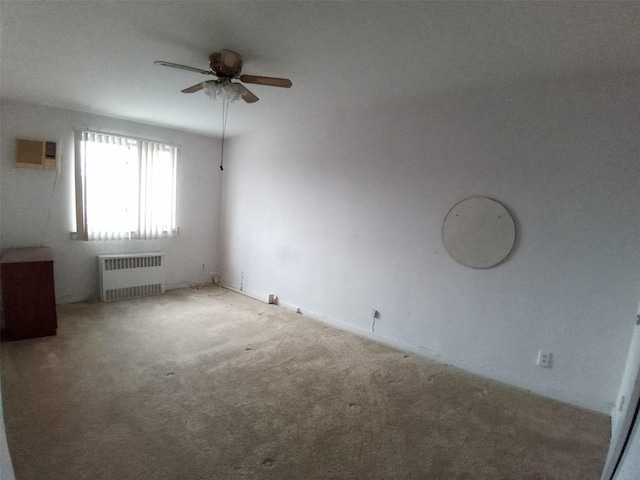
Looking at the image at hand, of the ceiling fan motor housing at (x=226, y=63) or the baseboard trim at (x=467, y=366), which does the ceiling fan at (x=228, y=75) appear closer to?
the ceiling fan motor housing at (x=226, y=63)

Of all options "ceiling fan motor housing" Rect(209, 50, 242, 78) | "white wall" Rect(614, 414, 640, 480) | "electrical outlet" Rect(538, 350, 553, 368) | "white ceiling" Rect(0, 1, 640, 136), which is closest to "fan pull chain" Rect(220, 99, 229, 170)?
"white ceiling" Rect(0, 1, 640, 136)

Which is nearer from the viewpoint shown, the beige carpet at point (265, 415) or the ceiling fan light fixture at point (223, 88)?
the beige carpet at point (265, 415)

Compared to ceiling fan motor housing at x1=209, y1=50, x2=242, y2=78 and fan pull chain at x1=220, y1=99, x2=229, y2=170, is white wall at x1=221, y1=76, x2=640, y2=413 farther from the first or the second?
ceiling fan motor housing at x1=209, y1=50, x2=242, y2=78

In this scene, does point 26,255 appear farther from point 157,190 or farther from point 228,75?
point 228,75

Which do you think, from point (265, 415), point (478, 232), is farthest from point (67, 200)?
point (478, 232)

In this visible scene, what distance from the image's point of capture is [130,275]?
411 centimetres

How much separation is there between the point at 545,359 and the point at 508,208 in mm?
1233

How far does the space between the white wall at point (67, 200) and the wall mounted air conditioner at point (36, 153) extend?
0.08m

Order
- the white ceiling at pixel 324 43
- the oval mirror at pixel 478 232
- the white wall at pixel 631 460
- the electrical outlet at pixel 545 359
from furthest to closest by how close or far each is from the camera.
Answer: the oval mirror at pixel 478 232, the electrical outlet at pixel 545 359, the white ceiling at pixel 324 43, the white wall at pixel 631 460

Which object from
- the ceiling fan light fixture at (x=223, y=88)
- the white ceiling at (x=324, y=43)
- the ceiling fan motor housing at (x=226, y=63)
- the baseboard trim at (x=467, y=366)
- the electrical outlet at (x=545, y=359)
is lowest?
the baseboard trim at (x=467, y=366)

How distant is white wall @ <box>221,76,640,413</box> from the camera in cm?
210

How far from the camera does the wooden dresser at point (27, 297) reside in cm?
276

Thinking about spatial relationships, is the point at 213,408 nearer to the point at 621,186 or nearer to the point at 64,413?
the point at 64,413

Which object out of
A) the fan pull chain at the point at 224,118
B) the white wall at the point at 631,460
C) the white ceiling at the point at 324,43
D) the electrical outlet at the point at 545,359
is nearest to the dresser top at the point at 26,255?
the white ceiling at the point at 324,43
